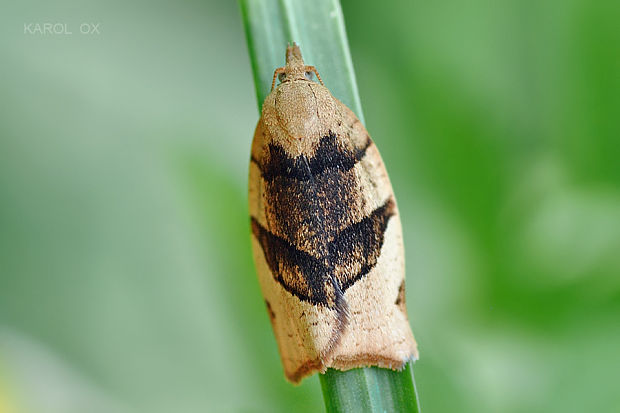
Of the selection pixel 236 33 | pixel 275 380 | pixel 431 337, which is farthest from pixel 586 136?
pixel 236 33

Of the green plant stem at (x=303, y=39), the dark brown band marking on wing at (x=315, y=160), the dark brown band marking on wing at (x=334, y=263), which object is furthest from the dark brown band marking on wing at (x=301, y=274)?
the green plant stem at (x=303, y=39)

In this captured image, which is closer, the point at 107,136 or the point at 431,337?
the point at 431,337

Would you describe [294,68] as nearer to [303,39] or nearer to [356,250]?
[303,39]

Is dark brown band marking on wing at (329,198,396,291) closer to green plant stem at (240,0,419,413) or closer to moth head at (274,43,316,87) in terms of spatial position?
green plant stem at (240,0,419,413)

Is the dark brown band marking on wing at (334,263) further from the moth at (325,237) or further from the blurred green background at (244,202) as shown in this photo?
the blurred green background at (244,202)

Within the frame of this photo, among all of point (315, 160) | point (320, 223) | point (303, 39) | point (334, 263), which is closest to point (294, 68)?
point (303, 39)

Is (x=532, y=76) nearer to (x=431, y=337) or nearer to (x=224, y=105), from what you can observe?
(x=431, y=337)
